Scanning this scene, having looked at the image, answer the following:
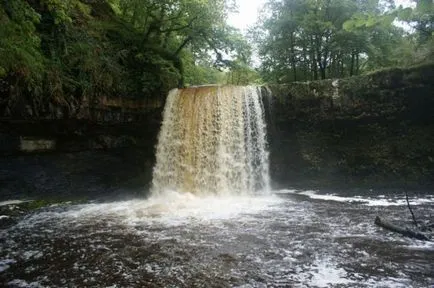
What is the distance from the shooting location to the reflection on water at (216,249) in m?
4.15

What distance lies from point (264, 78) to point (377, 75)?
7431mm

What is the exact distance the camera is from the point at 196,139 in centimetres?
1109

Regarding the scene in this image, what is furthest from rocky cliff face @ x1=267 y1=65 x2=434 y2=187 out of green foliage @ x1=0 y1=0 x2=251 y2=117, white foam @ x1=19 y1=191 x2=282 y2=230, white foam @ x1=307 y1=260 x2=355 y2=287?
white foam @ x1=307 y1=260 x2=355 y2=287

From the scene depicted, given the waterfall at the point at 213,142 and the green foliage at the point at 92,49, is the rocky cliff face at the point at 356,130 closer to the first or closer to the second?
the waterfall at the point at 213,142

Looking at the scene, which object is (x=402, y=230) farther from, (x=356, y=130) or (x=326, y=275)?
(x=356, y=130)

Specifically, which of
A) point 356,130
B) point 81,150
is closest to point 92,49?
point 81,150

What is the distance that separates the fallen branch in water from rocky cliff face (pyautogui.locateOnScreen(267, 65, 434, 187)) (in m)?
4.89

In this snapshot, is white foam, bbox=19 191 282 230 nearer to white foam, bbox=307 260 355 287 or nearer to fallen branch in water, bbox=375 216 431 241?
fallen branch in water, bbox=375 216 431 241

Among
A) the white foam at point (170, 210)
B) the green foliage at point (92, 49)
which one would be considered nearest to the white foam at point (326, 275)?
the white foam at point (170, 210)

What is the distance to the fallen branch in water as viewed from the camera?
541 centimetres

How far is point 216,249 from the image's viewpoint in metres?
5.27

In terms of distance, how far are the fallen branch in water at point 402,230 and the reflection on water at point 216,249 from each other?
16cm

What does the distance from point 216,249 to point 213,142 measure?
5965mm

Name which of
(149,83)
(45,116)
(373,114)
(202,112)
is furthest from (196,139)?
(373,114)
